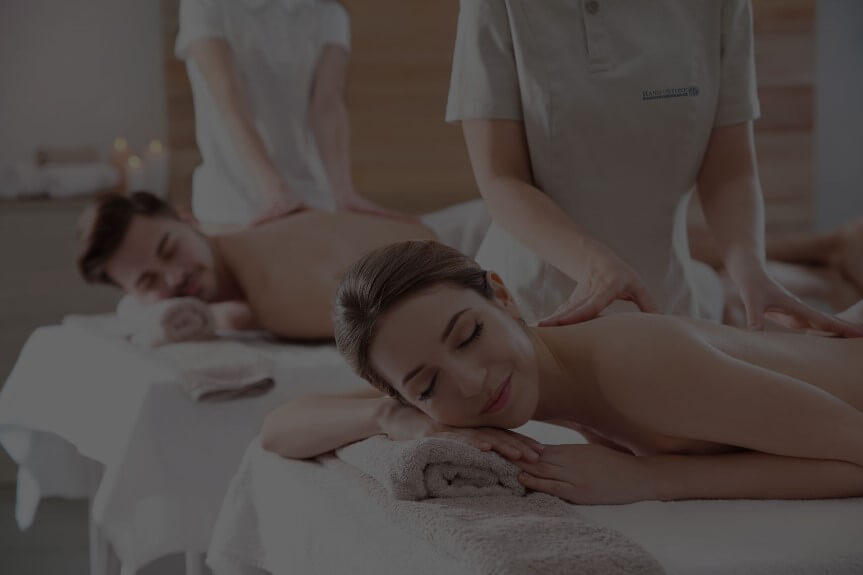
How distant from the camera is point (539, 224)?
5.38ft

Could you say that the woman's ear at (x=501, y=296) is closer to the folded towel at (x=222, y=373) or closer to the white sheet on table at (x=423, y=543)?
the white sheet on table at (x=423, y=543)

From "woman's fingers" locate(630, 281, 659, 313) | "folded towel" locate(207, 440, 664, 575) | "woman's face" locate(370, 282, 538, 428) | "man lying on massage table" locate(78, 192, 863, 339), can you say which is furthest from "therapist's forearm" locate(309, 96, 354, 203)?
"woman's face" locate(370, 282, 538, 428)

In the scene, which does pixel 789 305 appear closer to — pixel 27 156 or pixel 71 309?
pixel 71 309

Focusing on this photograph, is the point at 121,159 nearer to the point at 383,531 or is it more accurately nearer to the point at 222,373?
the point at 222,373

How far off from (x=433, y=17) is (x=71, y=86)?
139 cm

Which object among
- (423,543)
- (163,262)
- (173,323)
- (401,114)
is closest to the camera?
(423,543)

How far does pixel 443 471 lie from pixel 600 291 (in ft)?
1.26

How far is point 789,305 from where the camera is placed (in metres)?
1.55

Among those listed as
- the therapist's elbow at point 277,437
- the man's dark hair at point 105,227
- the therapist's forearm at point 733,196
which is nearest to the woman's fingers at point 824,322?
the therapist's forearm at point 733,196

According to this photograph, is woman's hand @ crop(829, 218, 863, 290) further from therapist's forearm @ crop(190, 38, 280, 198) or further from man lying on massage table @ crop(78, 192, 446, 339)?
therapist's forearm @ crop(190, 38, 280, 198)

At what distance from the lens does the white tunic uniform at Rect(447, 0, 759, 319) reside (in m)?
1.75

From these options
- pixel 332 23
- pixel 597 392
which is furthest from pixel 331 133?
pixel 597 392

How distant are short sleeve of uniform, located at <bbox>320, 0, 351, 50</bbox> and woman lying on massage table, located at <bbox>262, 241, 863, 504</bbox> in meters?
2.01

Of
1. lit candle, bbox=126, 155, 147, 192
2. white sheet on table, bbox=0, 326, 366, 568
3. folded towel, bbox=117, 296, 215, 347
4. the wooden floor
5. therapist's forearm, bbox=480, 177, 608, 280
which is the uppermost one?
therapist's forearm, bbox=480, 177, 608, 280
